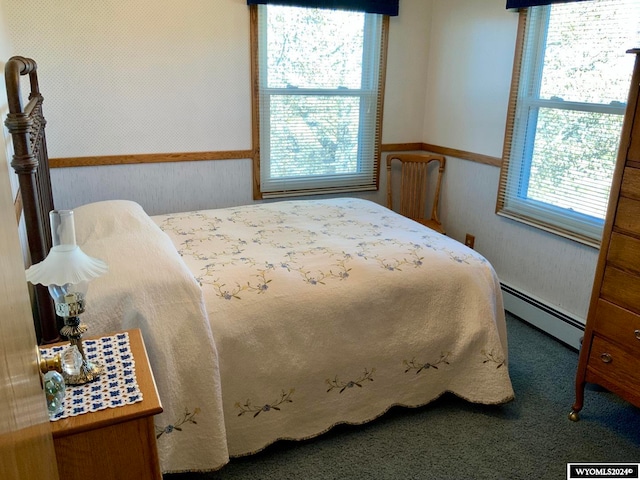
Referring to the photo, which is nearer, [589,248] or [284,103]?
[589,248]

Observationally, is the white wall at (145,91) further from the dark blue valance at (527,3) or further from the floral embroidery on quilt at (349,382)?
the floral embroidery on quilt at (349,382)

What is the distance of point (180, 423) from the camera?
175 centimetres

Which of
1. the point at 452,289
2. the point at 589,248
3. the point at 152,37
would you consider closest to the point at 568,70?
the point at 589,248

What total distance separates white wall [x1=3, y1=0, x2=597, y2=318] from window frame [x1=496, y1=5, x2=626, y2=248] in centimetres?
7

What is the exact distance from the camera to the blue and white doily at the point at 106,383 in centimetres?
129

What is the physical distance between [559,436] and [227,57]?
2.80m

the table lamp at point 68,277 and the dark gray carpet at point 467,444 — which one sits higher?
the table lamp at point 68,277

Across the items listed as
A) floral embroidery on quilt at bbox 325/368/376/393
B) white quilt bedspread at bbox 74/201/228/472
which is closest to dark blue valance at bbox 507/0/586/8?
floral embroidery on quilt at bbox 325/368/376/393

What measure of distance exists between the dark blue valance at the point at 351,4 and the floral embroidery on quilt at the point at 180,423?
99.6 inches

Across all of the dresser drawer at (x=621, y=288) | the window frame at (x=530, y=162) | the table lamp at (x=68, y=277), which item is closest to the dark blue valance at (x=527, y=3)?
the window frame at (x=530, y=162)

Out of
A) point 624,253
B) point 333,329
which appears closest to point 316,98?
point 333,329

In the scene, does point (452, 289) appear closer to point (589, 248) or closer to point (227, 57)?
point (589, 248)

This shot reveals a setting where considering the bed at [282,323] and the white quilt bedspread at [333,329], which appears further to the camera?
the white quilt bedspread at [333,329]

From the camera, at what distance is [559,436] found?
2211 mm
